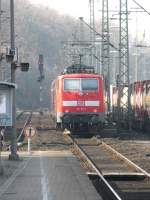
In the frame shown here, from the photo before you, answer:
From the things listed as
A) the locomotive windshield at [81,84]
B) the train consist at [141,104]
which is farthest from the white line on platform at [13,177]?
the train consist at [141,104]

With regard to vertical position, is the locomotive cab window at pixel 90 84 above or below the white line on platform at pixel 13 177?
above

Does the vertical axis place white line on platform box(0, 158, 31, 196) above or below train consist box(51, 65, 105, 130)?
below

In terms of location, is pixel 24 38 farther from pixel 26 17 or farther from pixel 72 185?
pixel 72 185

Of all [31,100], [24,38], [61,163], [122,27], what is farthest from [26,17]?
[61,163]

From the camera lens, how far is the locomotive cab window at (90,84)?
36.5 m

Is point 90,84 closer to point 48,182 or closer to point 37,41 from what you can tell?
point 48,182

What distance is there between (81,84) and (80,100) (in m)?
0.96

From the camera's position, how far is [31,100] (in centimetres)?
13975

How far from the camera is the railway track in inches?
586

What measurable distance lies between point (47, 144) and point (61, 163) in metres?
9.88

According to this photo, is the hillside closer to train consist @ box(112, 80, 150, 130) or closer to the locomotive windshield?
Result: train consist @ box(112, 80, 150, 130)

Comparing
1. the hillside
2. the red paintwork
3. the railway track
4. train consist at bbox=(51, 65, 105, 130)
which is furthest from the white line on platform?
the hillside

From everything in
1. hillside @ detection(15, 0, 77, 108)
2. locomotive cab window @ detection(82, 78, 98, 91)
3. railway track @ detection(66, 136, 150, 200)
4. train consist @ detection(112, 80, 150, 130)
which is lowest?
railway track @ detection(66, 136, 150, 200)

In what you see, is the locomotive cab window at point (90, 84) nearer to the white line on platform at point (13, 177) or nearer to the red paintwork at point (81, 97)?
the red paintwork at point (81, 97)
